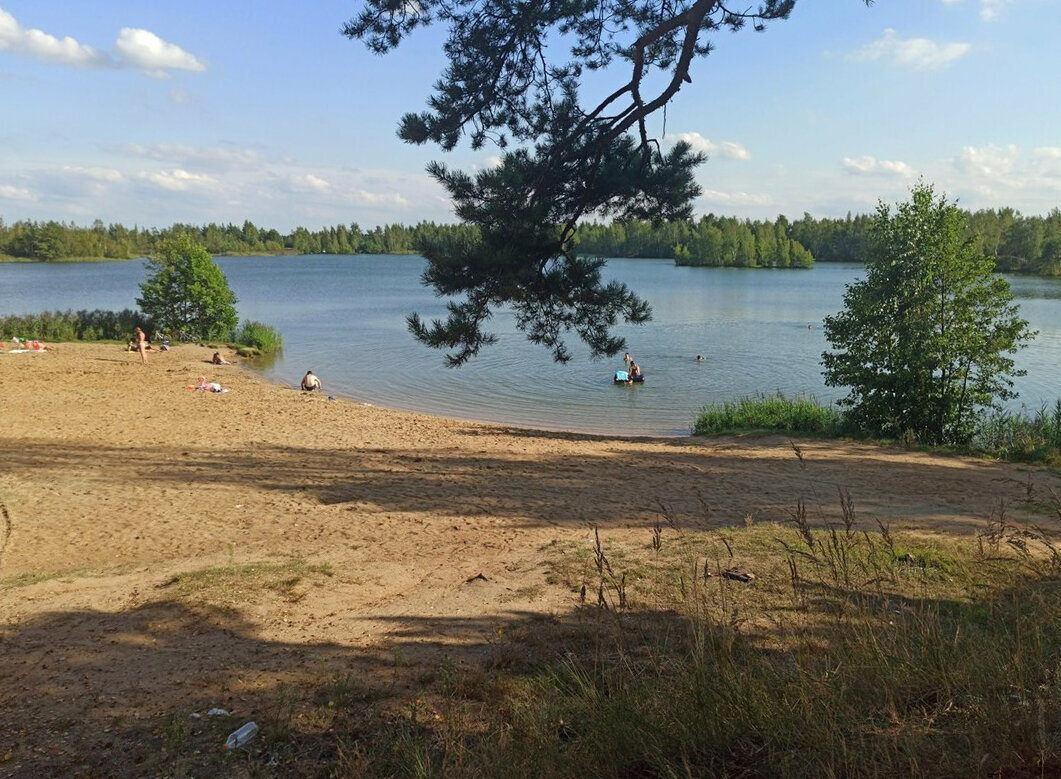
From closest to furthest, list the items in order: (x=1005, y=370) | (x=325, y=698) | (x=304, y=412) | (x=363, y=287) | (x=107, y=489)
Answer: (x=325, y=698), (x=107, y=489), (x=1005, y=370), (x=304, y=412), (x=363, y=287)

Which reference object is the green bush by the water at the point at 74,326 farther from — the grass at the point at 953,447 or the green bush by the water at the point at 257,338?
the grass at the point at 953,447

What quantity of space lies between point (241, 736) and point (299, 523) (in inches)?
199

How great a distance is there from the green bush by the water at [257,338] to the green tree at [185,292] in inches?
32.8

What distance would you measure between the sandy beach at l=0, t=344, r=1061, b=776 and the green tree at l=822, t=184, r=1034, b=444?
1.78 m

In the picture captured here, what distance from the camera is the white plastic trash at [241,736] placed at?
358cm

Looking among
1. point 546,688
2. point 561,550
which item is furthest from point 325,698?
point 561,550

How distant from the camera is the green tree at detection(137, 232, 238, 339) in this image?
99.3 feet

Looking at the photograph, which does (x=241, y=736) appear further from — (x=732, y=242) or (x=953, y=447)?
(x=732, y=242)

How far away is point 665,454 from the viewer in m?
13.8

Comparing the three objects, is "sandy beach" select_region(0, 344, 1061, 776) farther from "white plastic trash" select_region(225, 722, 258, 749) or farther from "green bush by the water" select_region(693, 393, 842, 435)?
"green bush by the water" select_region(693, 393, 842, 435)

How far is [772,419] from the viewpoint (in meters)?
17.2

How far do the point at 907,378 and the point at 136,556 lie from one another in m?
14.1

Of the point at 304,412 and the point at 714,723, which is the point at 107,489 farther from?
the point at 714,723

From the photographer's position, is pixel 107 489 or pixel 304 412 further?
pixel 304 412
